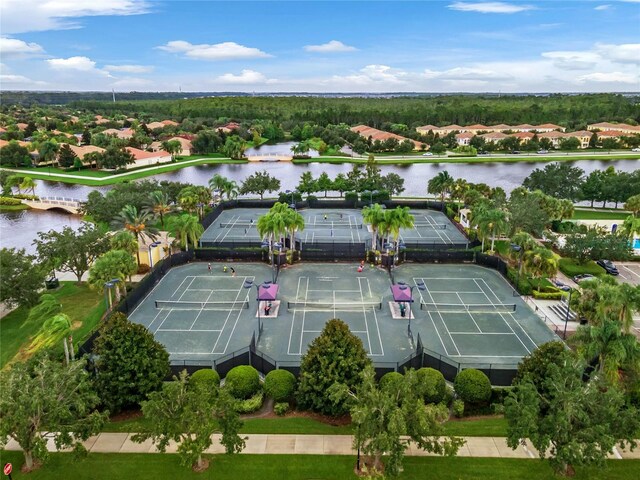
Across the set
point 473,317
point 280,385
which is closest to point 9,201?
point 280,385

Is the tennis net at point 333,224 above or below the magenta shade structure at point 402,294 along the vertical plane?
below

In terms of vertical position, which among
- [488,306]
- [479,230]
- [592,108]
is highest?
[592,108]

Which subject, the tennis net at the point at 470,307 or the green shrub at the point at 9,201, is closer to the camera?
the tennis net at the point at 470,307

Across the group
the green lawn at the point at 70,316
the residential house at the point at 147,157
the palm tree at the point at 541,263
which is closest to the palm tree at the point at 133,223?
the green lawn at the point at 70,316

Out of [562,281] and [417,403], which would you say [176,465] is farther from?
[562,281]

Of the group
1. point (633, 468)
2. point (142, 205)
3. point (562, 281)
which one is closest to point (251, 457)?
point (633, 468)

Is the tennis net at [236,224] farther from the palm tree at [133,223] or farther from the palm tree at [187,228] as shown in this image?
the palm tree at [133,223]

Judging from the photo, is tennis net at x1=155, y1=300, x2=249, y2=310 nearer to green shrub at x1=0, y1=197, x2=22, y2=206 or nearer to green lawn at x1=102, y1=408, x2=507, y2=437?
green lawn at x1=102, y1=408, x2=507, y2=437
